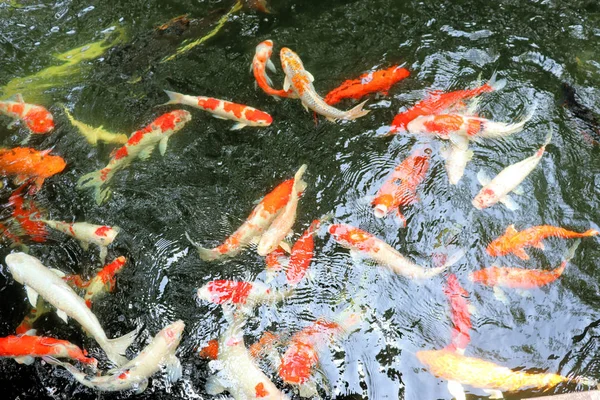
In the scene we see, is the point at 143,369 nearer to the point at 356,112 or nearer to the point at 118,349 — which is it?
the point at 118,349

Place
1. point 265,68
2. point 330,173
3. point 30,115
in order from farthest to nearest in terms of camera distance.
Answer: point 265,68
point 30,115
point 330,173

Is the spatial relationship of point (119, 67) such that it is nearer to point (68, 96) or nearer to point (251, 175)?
point (68, 96)

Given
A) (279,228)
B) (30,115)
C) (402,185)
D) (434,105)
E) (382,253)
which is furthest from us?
(30,115)

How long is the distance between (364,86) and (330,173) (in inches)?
41.3

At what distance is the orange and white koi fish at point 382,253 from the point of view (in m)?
4.05

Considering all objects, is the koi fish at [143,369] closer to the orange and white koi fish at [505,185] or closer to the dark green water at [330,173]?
the dark green water at [330,173]

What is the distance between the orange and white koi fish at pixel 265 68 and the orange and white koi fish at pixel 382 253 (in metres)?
1.72

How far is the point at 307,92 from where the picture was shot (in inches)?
195

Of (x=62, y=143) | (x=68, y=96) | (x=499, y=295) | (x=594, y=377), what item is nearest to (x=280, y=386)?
(x=499, y=295)

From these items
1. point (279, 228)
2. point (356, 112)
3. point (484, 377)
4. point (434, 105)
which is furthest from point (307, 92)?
point (484, 377)

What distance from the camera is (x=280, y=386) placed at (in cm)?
362

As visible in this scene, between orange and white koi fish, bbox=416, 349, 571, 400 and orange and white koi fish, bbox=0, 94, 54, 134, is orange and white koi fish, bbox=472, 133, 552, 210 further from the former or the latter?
orange and white koi fish, bbox=0, 94, 54, 134

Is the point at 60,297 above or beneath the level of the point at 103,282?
above

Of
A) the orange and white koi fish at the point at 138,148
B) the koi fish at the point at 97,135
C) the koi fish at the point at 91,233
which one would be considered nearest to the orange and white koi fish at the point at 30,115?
the koi fish at the point at 97,135
